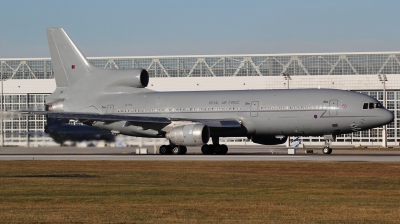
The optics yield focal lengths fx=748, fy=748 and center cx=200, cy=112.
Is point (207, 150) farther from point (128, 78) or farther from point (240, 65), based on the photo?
point (240, 65)

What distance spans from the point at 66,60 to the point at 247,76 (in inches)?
1451

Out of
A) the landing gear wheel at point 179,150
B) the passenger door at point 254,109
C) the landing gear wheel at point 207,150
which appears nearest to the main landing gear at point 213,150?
the landing gear wheel at point 207,150

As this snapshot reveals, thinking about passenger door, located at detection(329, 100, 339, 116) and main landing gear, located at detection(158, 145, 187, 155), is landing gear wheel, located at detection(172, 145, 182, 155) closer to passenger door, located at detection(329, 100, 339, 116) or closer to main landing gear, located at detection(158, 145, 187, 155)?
main landing gear, located at detection(158, 145, 187, 155)

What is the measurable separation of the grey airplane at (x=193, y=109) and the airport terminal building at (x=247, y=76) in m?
28.4

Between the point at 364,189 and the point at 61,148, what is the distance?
43.4m

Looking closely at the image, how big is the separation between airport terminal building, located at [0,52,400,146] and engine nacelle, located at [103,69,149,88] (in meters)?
29.7

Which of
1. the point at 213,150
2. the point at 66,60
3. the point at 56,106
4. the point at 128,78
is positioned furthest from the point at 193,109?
the point at 66,60

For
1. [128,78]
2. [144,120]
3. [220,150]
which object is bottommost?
[220,150]

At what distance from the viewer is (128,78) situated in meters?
63.5

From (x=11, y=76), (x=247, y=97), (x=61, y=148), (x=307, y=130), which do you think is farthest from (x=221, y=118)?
(x=11, y=76)

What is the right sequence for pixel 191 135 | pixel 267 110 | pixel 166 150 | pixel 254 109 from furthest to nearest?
pixel 166 150 → pixel 254 109 → pixel 267 110 → pixel 191 135

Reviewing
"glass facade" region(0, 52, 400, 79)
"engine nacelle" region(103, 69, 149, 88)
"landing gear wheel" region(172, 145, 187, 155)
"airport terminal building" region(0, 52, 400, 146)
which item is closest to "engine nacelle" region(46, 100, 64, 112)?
"engine nacelle" region(103, 69, 149, 88)

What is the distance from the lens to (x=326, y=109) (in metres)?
53.8

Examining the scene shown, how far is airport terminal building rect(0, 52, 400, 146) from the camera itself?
9450 centimetres
